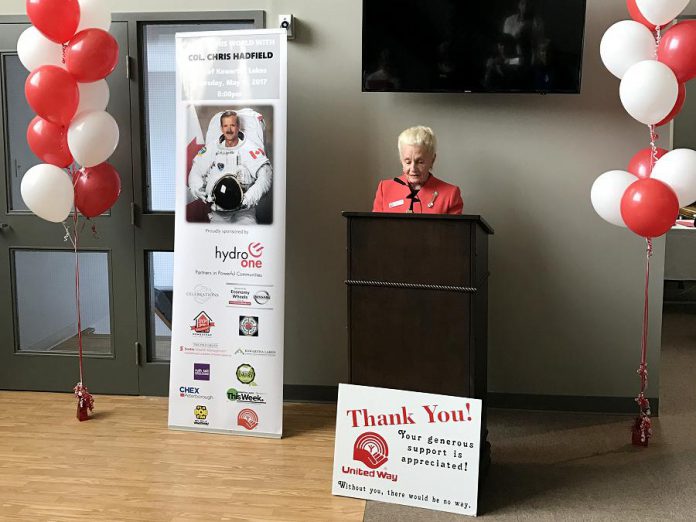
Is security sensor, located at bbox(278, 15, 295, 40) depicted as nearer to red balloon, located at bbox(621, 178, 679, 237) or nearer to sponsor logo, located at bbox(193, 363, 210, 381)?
sponsor logo, located at bbox(193, 363, 210, 381)

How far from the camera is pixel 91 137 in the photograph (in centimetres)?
344

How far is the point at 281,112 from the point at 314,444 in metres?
1.57

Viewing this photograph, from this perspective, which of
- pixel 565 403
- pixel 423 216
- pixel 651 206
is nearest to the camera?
pixel 423 216

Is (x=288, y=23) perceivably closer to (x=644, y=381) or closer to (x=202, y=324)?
(x=202, y=324)

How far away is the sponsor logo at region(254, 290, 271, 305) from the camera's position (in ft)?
11.8

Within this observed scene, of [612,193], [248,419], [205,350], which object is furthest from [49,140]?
[612,193]

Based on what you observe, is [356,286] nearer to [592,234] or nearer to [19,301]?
[592,234]

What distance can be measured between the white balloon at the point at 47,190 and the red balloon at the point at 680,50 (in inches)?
107

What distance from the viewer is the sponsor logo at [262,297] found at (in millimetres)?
3604

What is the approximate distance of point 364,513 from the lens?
2.84 meters

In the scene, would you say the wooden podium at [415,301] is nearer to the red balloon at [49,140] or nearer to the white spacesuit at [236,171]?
the white spacesuit at [236,171]

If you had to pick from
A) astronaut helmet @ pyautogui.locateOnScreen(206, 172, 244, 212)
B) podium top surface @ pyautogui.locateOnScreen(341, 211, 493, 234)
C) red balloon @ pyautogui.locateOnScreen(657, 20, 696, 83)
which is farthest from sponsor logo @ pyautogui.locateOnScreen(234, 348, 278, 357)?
red balloon @ pyautogui.locateOnScreen(657, 20, 696, 83)

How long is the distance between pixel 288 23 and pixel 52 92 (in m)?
1.19

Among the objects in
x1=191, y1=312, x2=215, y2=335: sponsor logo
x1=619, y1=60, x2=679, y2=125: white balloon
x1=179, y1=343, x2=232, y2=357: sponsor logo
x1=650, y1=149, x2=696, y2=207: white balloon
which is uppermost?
x1=619, y1=60, x2=679, y2=125: white balloon
